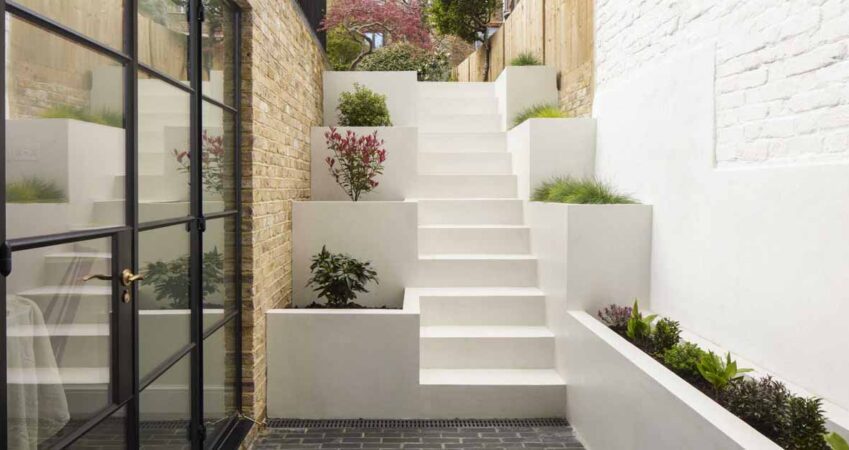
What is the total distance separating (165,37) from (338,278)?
2.41 meters

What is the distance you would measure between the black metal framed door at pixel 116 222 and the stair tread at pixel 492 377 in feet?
4.81

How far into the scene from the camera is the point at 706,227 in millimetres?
3805

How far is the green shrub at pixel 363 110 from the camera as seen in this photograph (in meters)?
6.52

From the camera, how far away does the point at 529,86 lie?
7.23 meters

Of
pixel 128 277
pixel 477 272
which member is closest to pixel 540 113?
pixel 477 272

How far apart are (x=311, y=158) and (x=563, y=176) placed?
7.61 ft

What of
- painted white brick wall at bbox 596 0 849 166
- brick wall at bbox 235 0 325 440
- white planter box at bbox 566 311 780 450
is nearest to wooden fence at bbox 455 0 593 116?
painted white brick wall at bbox 596 0 849 166

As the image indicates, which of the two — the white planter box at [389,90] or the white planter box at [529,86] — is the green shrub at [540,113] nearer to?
the white planter box at [529,86]

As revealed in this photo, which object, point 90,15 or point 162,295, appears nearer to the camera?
point 90,15

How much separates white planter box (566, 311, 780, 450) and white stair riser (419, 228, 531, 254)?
148 cm

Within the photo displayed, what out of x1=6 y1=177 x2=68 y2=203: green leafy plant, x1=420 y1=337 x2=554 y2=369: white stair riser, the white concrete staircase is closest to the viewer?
x1=6 y1=177 x2=68 y2=203: green leafy plant

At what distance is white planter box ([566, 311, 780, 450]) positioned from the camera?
252 cm

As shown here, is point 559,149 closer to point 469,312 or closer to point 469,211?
point 469,211

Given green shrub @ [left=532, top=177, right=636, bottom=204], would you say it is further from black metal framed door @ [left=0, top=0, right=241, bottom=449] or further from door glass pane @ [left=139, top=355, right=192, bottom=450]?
door glass pane @ [left=139, top=355, right=192, bottom=450]
